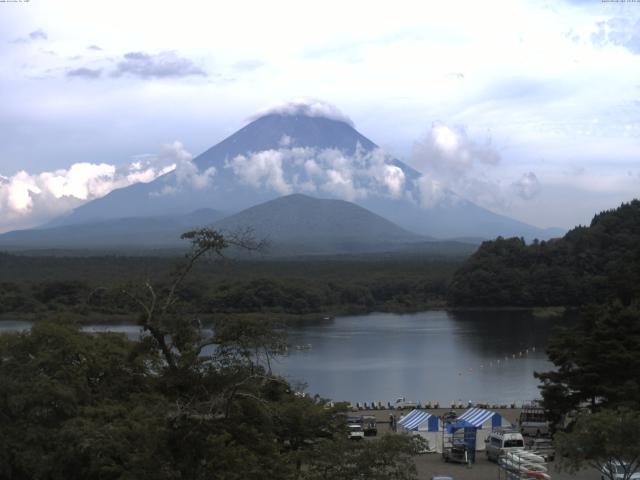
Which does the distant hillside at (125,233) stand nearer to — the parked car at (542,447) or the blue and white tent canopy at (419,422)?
the blue and white tent canopy at (419,422)

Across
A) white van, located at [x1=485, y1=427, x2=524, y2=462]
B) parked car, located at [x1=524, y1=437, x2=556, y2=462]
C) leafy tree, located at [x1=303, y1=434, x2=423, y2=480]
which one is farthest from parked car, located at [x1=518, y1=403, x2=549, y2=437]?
leafy tree, located at [x1=303, y1=434, x2=423, y2=480]

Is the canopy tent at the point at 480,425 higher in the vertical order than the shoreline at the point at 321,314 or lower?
higher

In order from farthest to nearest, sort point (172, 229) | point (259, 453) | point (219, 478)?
A: point (172, 229) < point (259, 453) < point (219, 478)

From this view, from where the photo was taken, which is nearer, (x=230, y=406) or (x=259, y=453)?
(x=230, y=406)

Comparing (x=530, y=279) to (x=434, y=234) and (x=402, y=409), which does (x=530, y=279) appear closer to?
(x=402, y=409)

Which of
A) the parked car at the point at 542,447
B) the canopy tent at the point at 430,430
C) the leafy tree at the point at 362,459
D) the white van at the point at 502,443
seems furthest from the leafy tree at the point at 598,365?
the leafy tree at the point at 362,459

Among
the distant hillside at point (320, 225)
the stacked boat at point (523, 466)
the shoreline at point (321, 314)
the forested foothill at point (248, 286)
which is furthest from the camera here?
the distant hillside at point (320, 225)

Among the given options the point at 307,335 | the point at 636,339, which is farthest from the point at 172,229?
the point at 636,339

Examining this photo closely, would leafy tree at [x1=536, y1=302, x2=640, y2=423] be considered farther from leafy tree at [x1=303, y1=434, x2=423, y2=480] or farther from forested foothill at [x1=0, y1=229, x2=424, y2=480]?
leafy tree at [x1=303, y1=434, x2=423, y2=480]
